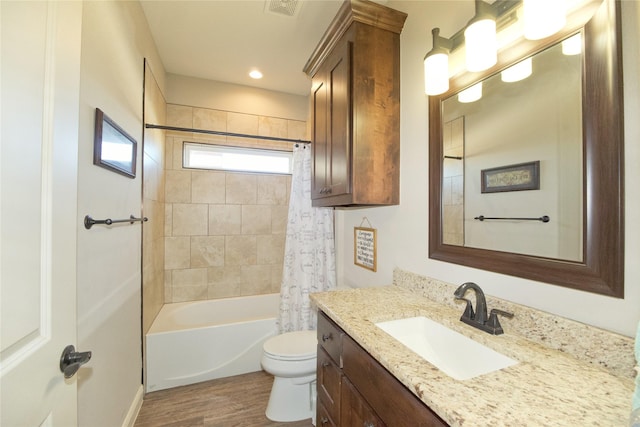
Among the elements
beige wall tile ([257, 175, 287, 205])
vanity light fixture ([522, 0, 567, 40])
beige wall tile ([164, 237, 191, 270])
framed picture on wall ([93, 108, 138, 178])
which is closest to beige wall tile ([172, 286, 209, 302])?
beige wall tile ([164, 237, 191, 270])

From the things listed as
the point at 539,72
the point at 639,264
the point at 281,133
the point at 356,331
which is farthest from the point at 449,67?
the point at 281,133

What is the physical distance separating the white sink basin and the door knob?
37.5 inches

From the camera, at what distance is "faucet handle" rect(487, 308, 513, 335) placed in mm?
921

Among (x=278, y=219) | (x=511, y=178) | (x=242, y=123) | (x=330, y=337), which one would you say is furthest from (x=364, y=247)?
(x=242, y=123)

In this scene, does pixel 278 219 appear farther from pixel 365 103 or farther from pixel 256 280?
pixel 365 103

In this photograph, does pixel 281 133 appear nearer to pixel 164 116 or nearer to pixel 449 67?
pixel 164 116

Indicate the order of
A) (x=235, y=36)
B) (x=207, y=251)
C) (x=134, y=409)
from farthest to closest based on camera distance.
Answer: (x=207, y=251), (x=235, y=36), (x=134, y=409)

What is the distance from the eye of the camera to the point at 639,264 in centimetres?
67

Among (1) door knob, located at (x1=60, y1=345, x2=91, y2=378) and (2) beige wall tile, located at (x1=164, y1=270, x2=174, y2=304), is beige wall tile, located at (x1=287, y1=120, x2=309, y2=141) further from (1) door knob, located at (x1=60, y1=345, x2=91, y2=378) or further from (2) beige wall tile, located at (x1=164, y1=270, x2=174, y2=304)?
(1) door knob, located at (x1=60, y1=345, x2=91, y2=378)

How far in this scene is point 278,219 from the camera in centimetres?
308

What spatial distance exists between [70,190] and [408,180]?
56.9 inches

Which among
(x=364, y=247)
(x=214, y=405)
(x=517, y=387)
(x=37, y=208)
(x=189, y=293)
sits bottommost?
(x=214, y=405)

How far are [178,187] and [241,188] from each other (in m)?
0.63

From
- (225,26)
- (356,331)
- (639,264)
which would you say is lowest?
(356,331)
